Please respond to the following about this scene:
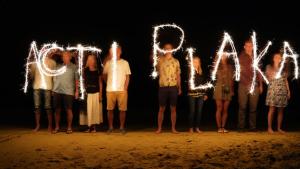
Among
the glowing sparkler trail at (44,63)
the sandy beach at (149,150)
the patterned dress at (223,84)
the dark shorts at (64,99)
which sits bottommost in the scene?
the sandy beach at (149,150)

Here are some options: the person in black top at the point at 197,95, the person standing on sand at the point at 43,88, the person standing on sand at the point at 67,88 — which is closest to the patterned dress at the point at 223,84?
the person in black top at the point at 197,95

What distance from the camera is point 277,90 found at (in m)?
12.8

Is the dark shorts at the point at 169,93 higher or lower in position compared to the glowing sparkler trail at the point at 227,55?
lower

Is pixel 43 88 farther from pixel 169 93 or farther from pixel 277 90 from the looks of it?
pixel 277 90

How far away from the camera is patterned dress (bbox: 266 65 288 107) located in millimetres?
12767

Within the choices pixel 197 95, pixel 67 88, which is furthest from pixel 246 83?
pixel 67 88

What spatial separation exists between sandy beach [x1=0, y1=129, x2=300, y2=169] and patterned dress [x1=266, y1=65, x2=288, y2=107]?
2.75 ft

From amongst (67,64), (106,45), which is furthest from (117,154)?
(106,45)

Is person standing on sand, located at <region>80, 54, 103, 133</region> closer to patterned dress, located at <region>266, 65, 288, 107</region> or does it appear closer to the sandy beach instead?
the sandy beach

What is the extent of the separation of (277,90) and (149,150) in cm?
446

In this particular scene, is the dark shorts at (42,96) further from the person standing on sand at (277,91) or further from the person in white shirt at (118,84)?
the person standing on sand at (277,91)

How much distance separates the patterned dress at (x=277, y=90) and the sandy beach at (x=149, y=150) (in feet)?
2.75

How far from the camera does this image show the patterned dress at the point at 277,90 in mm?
12767

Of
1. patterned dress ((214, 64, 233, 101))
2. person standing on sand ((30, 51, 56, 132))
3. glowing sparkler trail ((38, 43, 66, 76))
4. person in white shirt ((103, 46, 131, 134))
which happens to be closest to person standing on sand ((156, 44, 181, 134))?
person in white shirt ((103, 46, 131, 134))
